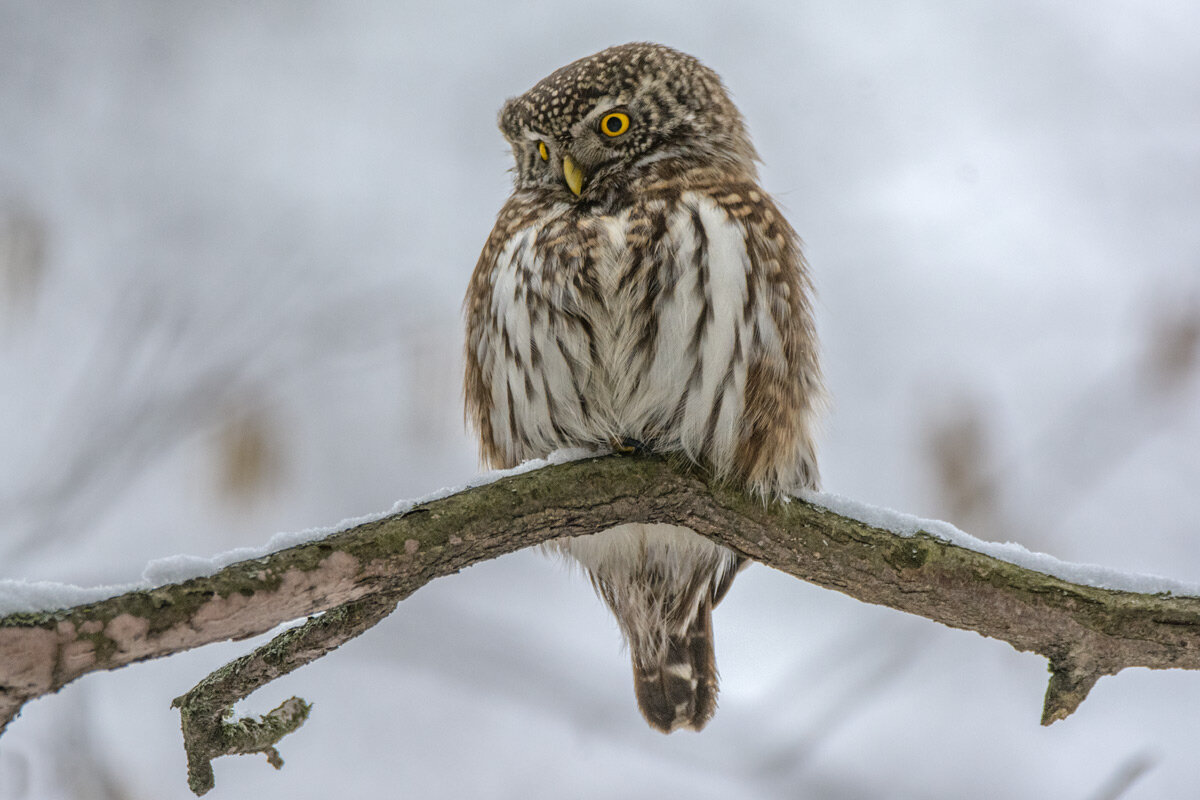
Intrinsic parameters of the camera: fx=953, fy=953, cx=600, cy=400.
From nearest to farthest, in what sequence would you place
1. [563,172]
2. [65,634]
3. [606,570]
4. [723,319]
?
1. [65,634]
2. [723,319]
3. [563,172]
4. [606,570]

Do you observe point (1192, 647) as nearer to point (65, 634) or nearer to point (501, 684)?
point (501, 684)

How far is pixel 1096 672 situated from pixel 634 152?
195cm

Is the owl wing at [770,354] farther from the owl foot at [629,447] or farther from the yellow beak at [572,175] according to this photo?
the yellow beak at [572,175]

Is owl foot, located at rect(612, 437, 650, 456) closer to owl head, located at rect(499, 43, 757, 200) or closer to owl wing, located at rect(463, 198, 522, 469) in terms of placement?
owl wing, located at rect(463, 198, 522, 469)

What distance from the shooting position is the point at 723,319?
2668 mm

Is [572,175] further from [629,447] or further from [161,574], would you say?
[161,574]

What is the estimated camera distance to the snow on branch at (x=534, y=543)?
5.49 ft

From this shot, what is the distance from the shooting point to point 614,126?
3.03 meters

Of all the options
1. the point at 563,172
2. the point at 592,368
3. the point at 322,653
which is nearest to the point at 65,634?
the point at 322,653

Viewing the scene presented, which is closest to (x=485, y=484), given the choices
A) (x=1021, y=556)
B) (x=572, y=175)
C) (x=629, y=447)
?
(x=629, y=447)

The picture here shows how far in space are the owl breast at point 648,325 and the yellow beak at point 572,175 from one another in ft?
0.48

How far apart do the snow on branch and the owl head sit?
99cm

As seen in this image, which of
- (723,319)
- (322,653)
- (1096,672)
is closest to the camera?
(322,653)

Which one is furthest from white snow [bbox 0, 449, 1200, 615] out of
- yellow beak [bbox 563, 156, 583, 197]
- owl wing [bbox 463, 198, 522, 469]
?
yellow beak [bbox 563, 156, 583, 197]
